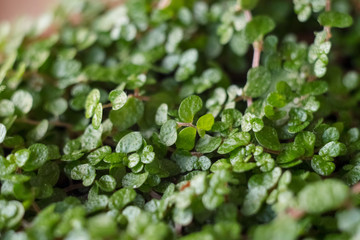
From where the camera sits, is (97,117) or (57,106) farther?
(57,106)

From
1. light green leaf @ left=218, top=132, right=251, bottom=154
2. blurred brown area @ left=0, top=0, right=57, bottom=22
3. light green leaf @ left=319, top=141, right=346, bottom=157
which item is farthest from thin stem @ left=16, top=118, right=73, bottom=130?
blurred brown area @ left=0, top=0, right=57, bottom=22

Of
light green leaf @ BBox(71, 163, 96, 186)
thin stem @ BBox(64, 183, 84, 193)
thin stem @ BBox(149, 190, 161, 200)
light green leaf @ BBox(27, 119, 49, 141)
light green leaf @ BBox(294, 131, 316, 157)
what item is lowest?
light green leaf @ BBox(294, 131, 316, 157)

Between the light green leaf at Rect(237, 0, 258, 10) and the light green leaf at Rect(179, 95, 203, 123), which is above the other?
the light green leaf at Rect(237, 0, 258, 10)

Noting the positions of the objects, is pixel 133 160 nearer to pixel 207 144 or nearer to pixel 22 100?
pixel 207 144

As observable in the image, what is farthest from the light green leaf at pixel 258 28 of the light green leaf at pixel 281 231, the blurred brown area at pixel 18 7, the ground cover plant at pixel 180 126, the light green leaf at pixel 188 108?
the blurred brown area at pixel 18 7

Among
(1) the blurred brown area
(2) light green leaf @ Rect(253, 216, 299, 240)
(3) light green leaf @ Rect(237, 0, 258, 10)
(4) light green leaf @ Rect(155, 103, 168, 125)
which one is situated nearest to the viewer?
(2) light green leaf @ Rect(253, 216, 299, 240)

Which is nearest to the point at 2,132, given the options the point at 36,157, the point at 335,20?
the point at 36,157

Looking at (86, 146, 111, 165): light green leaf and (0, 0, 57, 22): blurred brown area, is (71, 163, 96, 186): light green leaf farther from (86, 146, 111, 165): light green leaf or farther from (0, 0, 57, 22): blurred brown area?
(0, 0, 57, 22): blurred brown area

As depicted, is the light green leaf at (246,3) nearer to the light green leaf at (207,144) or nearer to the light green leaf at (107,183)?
the light green leaf at (207,144)
